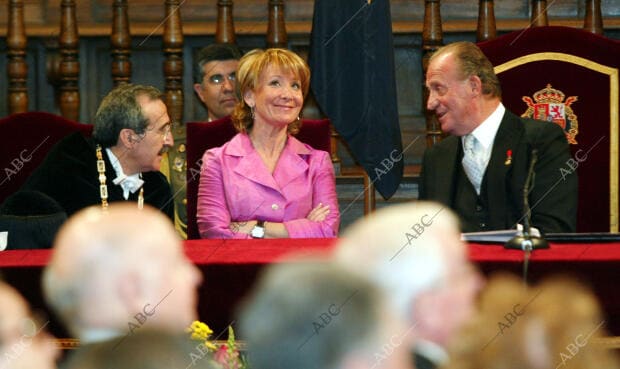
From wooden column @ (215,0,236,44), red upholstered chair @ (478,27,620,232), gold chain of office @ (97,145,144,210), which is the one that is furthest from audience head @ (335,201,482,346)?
wooden column @ (215,0,236,44)

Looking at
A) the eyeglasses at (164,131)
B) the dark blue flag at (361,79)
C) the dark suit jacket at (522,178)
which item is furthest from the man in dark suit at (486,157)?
the eyeglasses at (164,131)

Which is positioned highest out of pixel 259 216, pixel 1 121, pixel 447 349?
pixel 447 349

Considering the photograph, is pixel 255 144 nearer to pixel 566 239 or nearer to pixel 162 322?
pixel 566 239

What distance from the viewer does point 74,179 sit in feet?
13.3

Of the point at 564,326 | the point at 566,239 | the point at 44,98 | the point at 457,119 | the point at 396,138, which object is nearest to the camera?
the point at 564,326

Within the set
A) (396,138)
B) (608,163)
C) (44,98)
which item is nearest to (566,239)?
(608,163)

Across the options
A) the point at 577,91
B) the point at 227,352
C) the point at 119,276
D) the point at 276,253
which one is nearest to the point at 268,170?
the point at 577,91

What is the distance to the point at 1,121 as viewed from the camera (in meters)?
4.48

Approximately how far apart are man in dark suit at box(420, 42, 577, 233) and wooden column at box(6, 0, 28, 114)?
221 centimetres

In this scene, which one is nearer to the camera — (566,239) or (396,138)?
(566,239)

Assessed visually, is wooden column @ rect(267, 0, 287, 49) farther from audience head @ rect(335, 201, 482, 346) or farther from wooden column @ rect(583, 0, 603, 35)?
audience head @ rect(335, 201, 482, 346)

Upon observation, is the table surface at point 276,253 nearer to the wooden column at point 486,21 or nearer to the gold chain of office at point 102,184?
the gold chain of office at point 102,184

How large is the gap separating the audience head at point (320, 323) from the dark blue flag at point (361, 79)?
385 cm

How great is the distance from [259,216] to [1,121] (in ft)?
3.62
